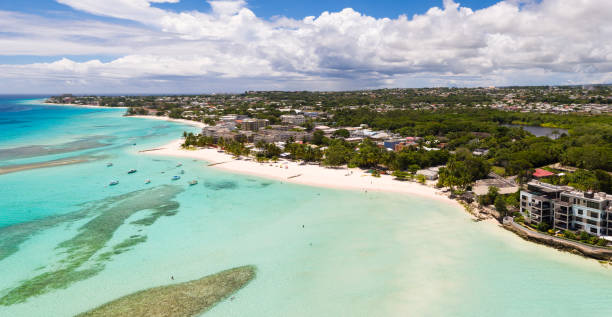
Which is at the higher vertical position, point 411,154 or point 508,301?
point 411,154

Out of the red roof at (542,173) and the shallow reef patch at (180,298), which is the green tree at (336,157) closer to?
the red roof at (542,173)

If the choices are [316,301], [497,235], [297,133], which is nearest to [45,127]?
[297,133]

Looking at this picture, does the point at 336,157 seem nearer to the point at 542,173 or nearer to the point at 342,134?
the point at 342,134

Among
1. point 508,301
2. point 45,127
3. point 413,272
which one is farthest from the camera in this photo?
point 45,127

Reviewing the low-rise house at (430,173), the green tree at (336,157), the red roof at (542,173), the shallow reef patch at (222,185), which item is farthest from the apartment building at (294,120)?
the red roof at (542,173)

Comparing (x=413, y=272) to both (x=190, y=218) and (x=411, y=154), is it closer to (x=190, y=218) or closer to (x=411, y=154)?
(x=190, y=218)

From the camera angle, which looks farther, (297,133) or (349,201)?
(297,133)
